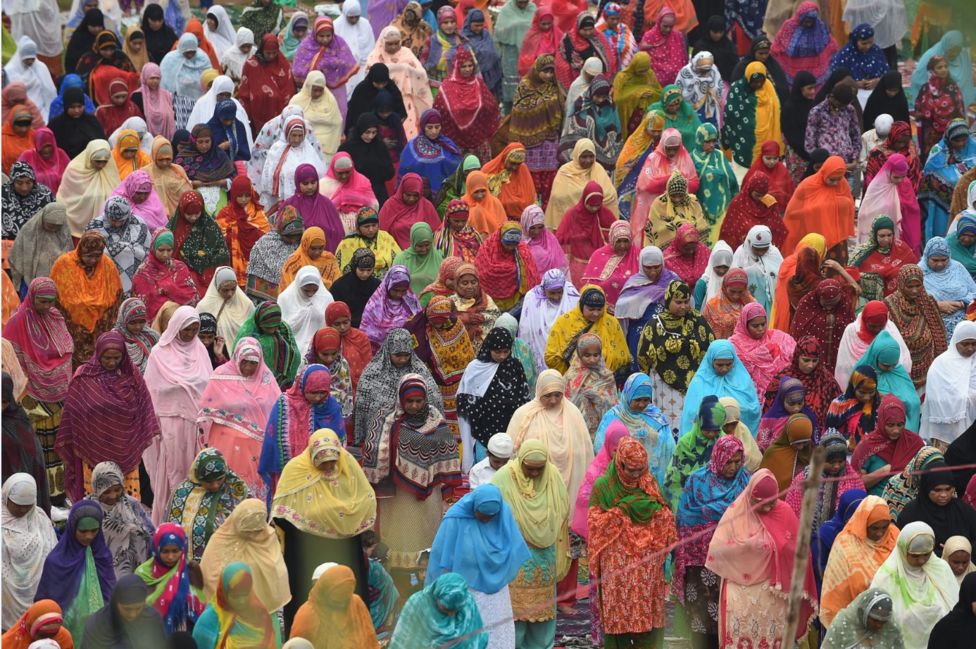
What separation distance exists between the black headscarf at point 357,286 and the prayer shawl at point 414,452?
236 centimetres

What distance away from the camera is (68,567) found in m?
9.97

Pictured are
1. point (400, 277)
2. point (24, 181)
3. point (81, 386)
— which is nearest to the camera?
point (81, 386)

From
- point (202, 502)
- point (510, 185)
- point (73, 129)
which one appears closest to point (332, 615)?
point (202, 502)

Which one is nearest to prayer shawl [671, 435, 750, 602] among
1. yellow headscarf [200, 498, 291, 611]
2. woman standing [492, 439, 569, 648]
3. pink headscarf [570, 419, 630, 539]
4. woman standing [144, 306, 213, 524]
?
pink headscarf [570, 419, 630, 539]

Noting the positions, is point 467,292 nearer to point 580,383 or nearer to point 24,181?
point 580,383

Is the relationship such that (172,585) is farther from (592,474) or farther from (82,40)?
(82,40)

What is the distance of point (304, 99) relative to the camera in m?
17.5

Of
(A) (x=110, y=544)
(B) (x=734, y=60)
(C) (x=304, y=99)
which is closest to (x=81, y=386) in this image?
(A) (x=110, y=544)

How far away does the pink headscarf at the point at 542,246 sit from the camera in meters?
14.6

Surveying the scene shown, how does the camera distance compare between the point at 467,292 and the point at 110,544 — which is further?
the point at 467,292

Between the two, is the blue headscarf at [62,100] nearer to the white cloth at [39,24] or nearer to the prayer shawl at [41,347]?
the white cloth at [39,24]

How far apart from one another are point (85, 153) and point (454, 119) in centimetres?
319

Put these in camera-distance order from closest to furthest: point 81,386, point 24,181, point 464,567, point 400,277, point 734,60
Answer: point 464,567 < point 81,386 < point 400,277 < point 24,181 < point 734,60

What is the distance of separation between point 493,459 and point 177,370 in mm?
2223
